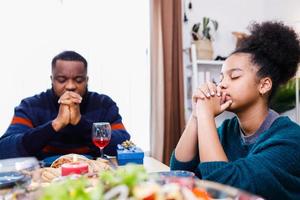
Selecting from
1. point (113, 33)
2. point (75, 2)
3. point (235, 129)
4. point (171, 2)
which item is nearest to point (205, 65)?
point (171, 2)

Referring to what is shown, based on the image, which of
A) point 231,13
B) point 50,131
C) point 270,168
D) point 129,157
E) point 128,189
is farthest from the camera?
point 231,13

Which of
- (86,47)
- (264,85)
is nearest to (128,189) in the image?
(264,85)

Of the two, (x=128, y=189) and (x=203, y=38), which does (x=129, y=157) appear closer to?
(x=128, y=189)

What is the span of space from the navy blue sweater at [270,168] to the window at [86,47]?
1841 millimetres

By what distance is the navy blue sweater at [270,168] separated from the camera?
0.88m

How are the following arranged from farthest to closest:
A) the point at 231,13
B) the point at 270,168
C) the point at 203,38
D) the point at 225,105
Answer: the point at 231,13 → the point at 203,38 → the point at 225,105 → the point at 270,168

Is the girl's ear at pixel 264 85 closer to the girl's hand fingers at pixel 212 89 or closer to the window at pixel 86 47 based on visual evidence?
the girl's hand fingers at pixel 212 89

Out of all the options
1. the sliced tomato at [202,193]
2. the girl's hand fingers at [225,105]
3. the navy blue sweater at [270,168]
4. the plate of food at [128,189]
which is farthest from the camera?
the girl's hand fingers at [225,105]

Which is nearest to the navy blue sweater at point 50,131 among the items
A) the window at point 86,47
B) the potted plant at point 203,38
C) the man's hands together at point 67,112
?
the man's hands together at point 67,112

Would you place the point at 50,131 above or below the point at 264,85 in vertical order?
below

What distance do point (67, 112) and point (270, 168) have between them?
0.99m

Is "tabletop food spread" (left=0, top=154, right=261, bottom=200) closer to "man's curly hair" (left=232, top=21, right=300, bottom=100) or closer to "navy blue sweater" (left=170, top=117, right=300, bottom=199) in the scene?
"navy blue sweater" (left=170, top=117, right=300, bottom=199)

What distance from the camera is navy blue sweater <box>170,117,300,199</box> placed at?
0.88 metres

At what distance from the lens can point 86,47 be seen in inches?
104
